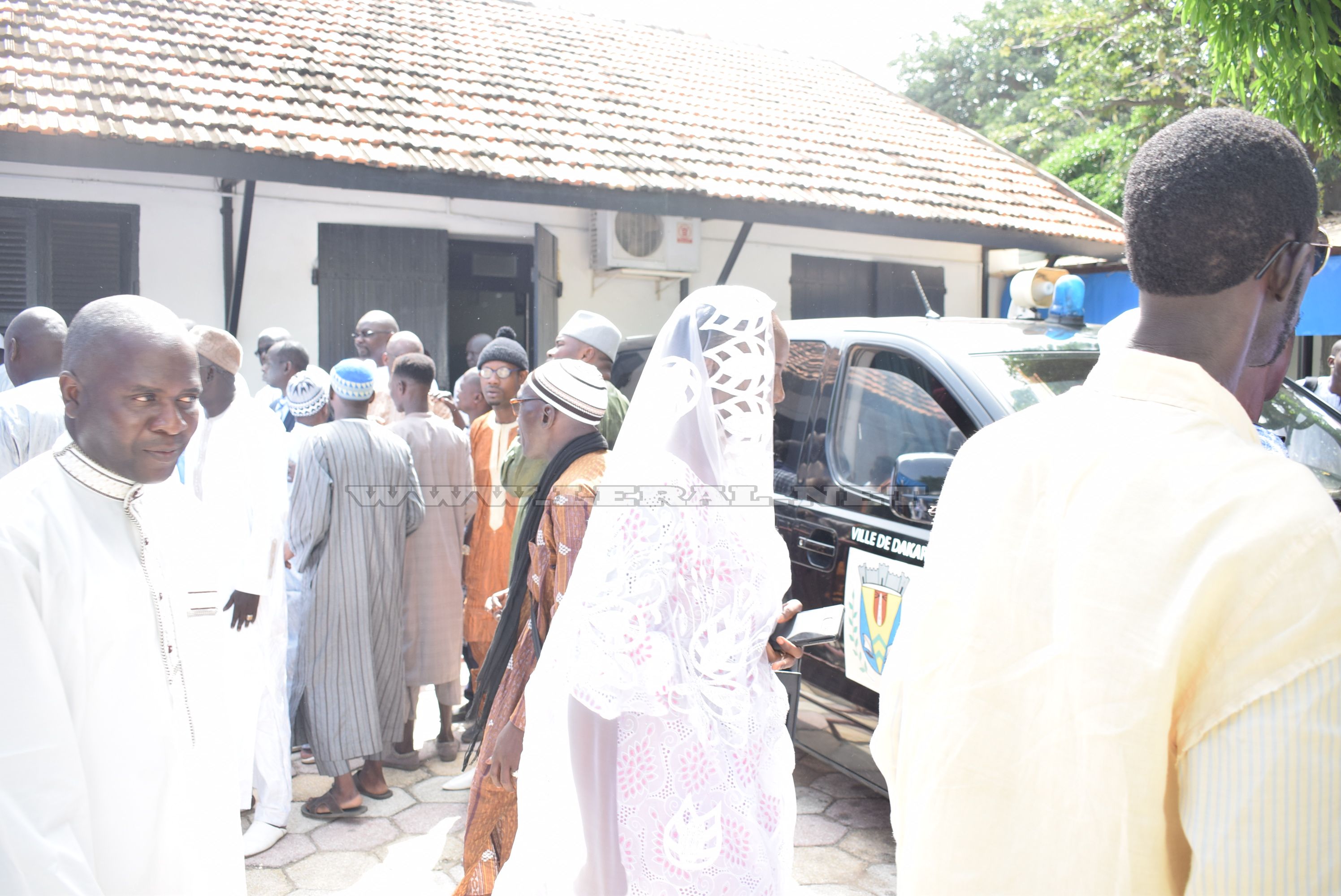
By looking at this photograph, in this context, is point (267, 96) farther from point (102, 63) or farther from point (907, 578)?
point (907, 578)

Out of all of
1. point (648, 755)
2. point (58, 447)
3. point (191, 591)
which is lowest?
point (648, 755)

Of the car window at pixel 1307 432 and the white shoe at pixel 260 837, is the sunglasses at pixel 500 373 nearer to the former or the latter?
the white shoe at pixel 260 837

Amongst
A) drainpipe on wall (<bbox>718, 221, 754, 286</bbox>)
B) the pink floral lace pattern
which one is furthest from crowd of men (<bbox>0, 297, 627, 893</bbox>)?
drainpipe on wall (<bbox>718, 221, 754, 286</bbox>)

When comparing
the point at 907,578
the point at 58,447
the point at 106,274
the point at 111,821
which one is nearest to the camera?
the point at 111,821

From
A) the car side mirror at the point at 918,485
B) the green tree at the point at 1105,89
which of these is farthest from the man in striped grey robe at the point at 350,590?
the green tree at the point at 1105,89

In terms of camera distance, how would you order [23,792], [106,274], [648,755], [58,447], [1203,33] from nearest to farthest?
[23,792], [58,447], [648,755], [1203,33], [106,274]

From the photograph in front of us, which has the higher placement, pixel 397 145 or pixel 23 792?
pixel 397 145

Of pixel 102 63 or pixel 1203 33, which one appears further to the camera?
pixel 102 63

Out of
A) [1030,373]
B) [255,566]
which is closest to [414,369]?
[255,566]

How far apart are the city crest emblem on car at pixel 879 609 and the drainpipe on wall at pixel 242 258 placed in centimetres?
624

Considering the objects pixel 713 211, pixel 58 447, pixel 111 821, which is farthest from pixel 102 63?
pixel 111 821

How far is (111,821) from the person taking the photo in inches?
67.7

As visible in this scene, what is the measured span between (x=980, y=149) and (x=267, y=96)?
8698mm

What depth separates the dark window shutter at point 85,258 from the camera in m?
7.55
